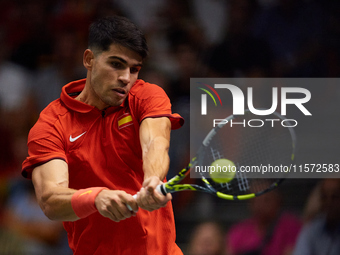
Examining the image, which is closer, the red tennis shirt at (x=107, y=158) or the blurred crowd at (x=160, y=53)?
the red tennis shirt at (x=107, y=158)

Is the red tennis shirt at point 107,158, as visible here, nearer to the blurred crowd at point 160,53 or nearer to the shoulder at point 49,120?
the shoulder at point 49,120

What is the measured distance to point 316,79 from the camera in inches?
168

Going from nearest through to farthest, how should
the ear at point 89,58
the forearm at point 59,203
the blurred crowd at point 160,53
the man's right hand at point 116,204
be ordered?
1. the man's right hand at point 116,204
2. the forearm at point 59,203
3. the ear at point 89,58
4. the blurred crowd at point 160,53

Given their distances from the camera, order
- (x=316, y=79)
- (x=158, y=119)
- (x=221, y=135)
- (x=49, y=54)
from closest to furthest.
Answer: (x=158, y=119), (x=221, y=135), (x=316, y=79), (x=49, y=54)

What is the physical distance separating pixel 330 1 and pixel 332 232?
1929 millimetres

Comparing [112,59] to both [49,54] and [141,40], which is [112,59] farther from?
[49,54]

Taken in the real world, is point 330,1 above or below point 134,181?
above

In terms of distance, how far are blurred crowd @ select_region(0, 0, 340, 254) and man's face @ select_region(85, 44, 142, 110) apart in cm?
168

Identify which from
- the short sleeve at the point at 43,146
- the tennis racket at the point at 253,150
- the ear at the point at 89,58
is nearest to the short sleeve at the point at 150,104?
the ear at the point at 89,58

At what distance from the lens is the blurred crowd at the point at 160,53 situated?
14.0 ft

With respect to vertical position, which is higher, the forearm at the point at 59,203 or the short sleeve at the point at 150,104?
the short sleeve at the point at 150,104

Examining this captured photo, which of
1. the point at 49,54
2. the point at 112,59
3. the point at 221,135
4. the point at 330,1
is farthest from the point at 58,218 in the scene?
the point at 330,1

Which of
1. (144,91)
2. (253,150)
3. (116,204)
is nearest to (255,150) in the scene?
(253,150)

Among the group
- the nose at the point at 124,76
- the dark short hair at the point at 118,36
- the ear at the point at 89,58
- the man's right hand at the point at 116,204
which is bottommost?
the man's right hand at the point at 116,204
